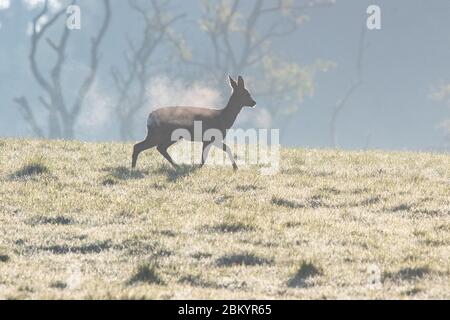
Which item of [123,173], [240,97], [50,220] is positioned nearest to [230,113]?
[240,97]

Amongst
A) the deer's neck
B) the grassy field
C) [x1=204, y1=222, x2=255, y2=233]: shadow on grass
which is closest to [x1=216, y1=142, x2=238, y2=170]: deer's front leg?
the grassy field

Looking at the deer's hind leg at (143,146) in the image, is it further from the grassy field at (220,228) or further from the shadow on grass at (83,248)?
the shadow on grass at (83,248)

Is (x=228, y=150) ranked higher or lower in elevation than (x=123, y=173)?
higher

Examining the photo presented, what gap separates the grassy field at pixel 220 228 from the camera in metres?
9.47

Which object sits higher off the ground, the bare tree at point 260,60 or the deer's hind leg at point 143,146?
the bare tree at point 260,60

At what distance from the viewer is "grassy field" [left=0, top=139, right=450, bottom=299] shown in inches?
373

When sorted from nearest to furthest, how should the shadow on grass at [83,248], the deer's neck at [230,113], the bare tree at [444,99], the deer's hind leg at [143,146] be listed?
the shadow on grass at [83,248] → the deer's hind leg at [143,146] → the deer's neck at [230,113] → the bare tree at [444,99]

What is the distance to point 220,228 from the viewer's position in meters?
12.5

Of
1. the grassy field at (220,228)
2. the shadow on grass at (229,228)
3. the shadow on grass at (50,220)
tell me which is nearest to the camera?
the grassy field at (220,228)

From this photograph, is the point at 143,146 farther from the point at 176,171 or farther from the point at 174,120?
the point at 176,171

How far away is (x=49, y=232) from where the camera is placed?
12102mm

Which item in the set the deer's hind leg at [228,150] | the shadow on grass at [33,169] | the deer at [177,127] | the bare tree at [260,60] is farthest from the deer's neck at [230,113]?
the bare tree at [260,60]

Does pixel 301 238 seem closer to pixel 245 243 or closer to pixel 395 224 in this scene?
pixel 245 243

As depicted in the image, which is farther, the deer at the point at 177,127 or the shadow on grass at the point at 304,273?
the deer at the point at 177,127
